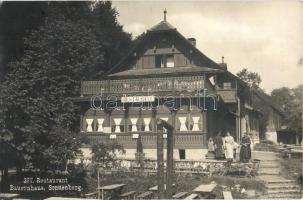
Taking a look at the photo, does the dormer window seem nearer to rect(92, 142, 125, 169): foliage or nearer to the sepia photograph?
the sepia photograph

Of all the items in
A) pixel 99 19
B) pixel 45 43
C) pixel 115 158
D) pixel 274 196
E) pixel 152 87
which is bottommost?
pixel 274 196

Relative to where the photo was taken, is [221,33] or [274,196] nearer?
[274,196]

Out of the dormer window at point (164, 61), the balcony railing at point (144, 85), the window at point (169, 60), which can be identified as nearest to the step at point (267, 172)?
the balcony railing at point (144, 85)

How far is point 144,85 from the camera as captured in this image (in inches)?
784

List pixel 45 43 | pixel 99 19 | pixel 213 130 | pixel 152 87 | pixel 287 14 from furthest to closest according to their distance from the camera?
pixel 99 19 < pixel 213 130 < pixel 152 87 < pixel 45 43 < pixel 287 14

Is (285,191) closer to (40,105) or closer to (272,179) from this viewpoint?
(272,179)

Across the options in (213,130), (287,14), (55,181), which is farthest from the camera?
(213,130)

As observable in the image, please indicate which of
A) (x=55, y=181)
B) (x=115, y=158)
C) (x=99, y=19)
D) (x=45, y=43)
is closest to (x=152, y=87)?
(x=115, y=158)

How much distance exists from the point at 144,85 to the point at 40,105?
230 inches

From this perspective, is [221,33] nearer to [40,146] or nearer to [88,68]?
[40,146]

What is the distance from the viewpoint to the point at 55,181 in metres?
14.8

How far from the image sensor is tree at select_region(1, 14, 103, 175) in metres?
14.7

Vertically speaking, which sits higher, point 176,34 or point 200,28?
point 176,34

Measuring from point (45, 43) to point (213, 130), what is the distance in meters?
9.21
